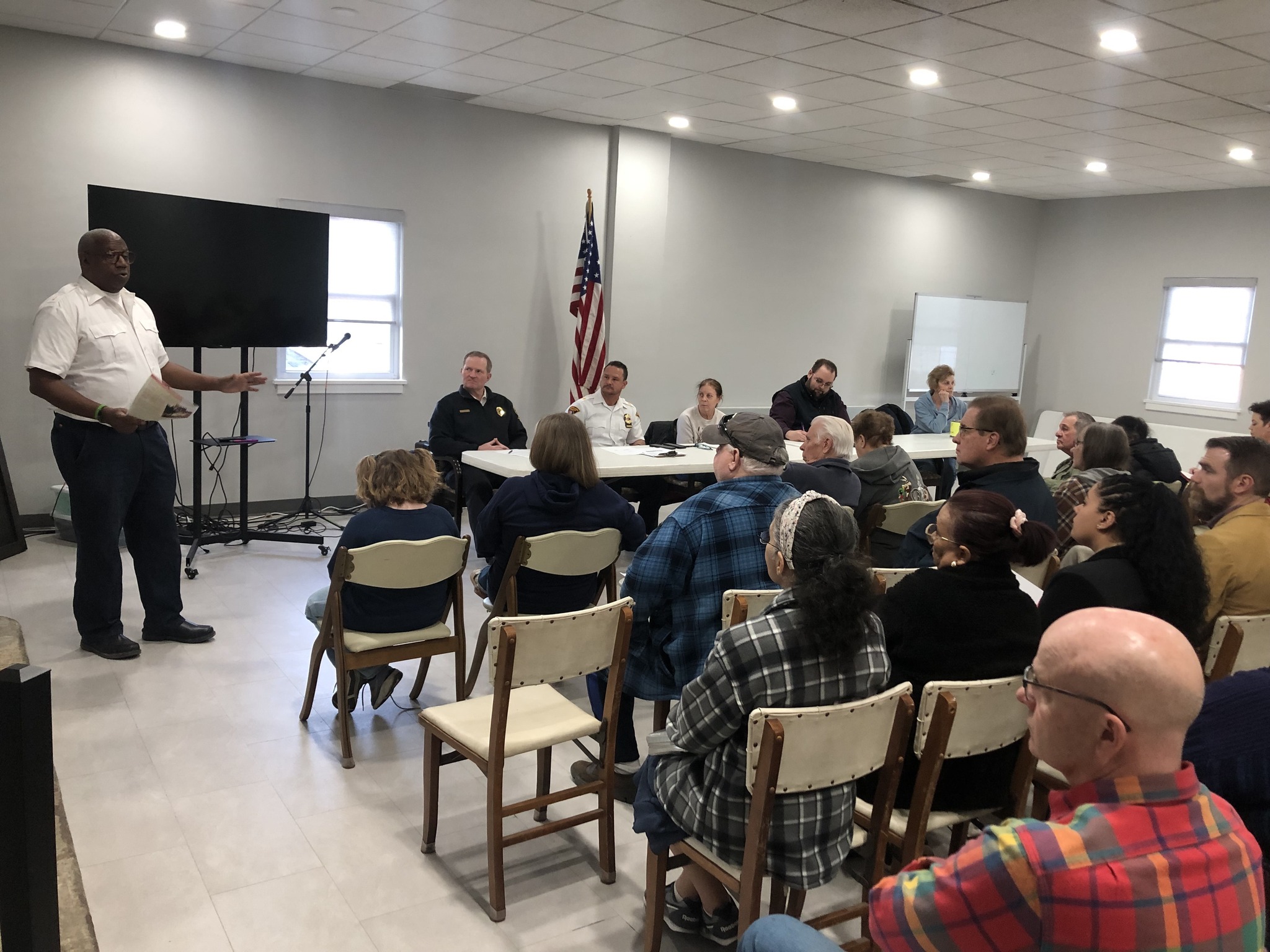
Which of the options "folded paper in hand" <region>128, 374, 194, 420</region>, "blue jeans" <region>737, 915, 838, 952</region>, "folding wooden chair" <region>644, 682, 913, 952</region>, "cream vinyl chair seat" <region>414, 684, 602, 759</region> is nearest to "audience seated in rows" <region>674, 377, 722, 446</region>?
"folded paper in hand" <region>128, 374, 194, 420</region>

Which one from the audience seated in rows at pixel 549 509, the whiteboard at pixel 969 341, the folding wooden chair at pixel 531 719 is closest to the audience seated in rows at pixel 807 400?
the whiteboard at pixel 969 341

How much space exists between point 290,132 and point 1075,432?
5127mm

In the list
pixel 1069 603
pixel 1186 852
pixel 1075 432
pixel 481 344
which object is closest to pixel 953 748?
pixel 1069 603

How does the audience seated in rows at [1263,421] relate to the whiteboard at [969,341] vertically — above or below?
below

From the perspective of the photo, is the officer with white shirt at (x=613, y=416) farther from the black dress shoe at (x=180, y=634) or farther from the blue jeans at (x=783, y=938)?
the blue jeans at (x=783, y=938)

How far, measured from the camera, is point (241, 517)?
19.6ft

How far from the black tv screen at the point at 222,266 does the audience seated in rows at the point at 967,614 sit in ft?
14.6

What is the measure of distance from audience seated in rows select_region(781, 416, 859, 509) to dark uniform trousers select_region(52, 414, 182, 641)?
261 centimetres

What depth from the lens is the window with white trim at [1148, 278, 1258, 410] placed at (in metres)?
9.28

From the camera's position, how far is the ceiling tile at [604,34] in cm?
493

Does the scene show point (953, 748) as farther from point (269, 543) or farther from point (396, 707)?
point (269, 543)

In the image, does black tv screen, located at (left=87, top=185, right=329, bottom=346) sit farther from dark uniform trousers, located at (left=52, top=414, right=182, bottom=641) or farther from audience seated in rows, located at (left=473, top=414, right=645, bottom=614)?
audience seated in rows, located at (left=473, top=414, right=645, bottom=614)

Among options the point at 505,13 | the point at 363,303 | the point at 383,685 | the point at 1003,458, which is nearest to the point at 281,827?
the point at 383,685

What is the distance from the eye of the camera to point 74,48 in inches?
223
